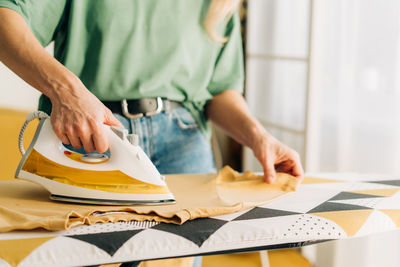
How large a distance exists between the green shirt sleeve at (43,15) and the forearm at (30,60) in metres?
0.05

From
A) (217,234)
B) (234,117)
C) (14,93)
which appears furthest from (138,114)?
(14,93)

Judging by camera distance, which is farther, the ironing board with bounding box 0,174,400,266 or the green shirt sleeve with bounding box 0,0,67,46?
the green shirt sleeve with bounding box 0,0,67,46

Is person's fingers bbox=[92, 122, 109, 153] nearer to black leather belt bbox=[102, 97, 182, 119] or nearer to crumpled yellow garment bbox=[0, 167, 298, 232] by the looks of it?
crumpled yellow garment bbox=[0, 167, 298, 232]

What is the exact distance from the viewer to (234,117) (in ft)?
4.45

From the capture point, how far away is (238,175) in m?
1.23

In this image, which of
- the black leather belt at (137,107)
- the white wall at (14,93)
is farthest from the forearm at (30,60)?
the white wall at (14,93)

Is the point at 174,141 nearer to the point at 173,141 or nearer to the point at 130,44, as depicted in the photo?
the point at 173,141

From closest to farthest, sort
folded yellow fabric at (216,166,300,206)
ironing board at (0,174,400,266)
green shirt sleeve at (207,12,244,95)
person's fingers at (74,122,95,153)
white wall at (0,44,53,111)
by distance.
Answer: ironing board at (0,174,400,266) < person's fingers at (74,122,95,153) < folded yellow fabric at (216,166,300,206) < green shirt sleeve at (207,12,244,95) < white wall at (0,44,53,111)

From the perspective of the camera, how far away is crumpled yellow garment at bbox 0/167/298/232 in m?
0.83

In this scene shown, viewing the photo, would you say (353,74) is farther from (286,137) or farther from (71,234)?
(71,234)

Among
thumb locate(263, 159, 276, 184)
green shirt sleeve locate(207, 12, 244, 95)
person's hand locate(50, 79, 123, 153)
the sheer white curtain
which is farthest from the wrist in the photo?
the sheer white curtain

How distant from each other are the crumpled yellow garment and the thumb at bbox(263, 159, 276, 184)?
0.05 feet

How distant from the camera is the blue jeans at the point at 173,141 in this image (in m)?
1.26

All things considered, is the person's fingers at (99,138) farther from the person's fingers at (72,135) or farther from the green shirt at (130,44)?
the green shirt at (130,44)
